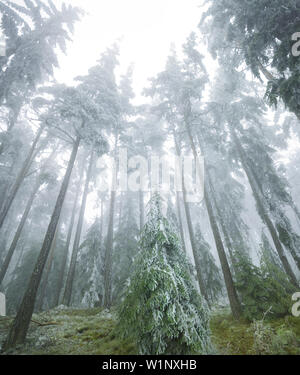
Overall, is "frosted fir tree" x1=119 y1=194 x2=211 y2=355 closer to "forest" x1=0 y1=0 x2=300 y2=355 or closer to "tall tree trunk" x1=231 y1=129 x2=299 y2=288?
"forest" x1=0 y1=0 x2=300 y2=355

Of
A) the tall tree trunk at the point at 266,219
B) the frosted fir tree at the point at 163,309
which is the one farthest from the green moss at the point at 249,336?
the tall tree trunk at the point at 266,219

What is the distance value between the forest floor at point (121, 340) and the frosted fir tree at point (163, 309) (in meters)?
0.87

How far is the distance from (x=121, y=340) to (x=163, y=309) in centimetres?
200

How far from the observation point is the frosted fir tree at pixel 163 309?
3.83 meters

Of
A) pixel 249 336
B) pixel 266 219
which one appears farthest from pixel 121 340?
pixel 266 219

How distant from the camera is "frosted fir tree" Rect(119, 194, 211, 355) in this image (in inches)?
151

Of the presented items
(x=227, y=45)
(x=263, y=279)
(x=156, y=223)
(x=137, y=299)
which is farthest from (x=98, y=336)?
(x=227, y=45)

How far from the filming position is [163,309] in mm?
3947

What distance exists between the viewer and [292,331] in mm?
5309

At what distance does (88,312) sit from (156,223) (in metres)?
9.06

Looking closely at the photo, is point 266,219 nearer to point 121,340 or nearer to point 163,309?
point 163,309

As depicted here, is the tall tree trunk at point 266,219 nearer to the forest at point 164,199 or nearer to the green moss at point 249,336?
the forest at point 164,199
